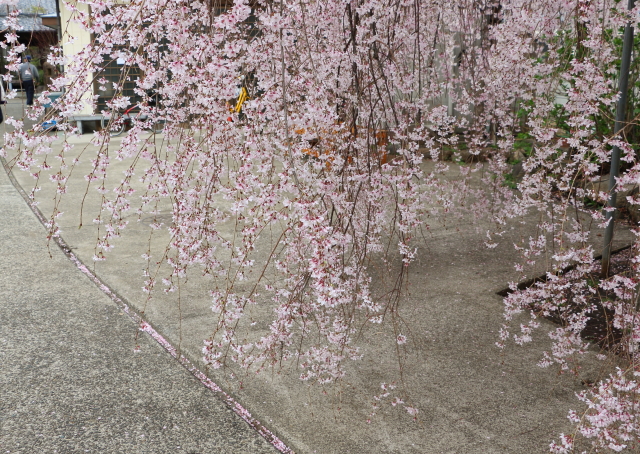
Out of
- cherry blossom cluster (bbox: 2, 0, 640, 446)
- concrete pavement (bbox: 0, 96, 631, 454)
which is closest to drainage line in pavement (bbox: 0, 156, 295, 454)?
concrete pavement (bbox: 0, 96, 631, 454)

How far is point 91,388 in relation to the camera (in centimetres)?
292

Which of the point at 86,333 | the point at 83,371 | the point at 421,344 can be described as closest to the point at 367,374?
the point at 421,344

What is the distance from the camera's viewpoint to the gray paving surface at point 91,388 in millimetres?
2523

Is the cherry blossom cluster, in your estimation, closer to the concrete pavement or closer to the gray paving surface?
the concrete pavement

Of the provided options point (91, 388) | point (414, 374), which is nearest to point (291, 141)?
point (414, 374)

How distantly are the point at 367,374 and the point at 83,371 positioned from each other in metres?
1.47

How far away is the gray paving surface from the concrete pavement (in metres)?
0.02

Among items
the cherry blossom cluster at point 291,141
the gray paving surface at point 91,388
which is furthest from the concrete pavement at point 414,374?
the cherry blossom cluster at point 291,141

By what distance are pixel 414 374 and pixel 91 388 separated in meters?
1.61

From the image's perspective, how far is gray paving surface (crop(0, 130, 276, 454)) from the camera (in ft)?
8.28

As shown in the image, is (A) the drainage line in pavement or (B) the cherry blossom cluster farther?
(A) the drainage line in pavement

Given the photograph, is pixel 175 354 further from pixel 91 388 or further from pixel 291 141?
→ pixel 291 141

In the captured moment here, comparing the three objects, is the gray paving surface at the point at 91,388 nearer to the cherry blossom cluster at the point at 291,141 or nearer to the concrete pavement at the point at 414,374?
the concrete pavement at the point at 414,374

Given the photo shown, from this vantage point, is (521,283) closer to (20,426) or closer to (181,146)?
(181,146)
